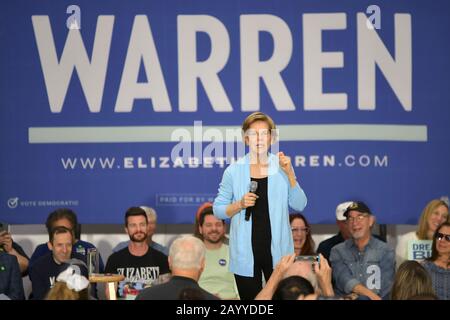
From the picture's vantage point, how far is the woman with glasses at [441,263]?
5383mm

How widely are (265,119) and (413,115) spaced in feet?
7.22

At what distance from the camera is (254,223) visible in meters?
4.75

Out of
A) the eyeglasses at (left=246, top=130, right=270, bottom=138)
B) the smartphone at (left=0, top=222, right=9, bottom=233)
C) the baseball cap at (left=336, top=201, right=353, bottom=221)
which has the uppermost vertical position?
the eyeglasses at (left=246, top=130, right=270, bottom=138)

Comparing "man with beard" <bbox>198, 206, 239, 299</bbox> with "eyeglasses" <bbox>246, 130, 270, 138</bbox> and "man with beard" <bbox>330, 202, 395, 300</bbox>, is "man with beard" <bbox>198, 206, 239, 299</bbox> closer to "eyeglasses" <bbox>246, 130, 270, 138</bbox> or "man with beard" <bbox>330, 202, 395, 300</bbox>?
"man with beard" <bbox>330, 202, 395, 300</bbox>

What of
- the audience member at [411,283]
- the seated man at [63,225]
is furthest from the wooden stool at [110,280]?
the audience member at [411,283]

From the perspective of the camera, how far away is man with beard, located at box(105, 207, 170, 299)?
5824mm

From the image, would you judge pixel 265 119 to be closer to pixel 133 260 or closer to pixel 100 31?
pixel 133 260

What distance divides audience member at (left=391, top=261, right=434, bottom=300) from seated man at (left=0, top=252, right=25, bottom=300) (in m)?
2.71

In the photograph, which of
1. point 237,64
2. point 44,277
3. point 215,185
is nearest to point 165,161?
point 215,185

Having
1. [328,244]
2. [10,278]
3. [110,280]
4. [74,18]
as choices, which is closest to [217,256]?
[328,244]

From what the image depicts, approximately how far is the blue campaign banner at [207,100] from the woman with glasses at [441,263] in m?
1.00

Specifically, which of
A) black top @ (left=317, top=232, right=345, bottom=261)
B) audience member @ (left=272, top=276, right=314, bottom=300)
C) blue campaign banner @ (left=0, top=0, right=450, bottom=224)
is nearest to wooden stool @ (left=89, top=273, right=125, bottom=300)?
audience member @ (left=272, top=276, right=314, bottom=300)

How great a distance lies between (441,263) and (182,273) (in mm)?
2252
